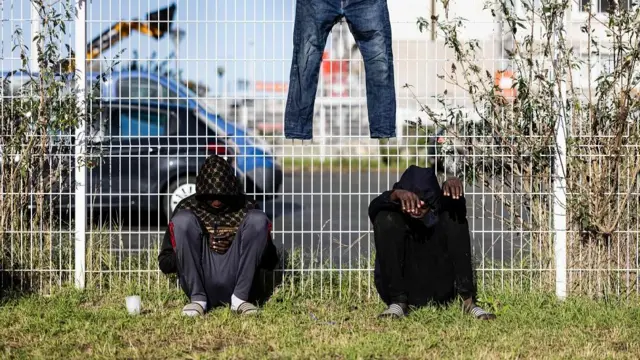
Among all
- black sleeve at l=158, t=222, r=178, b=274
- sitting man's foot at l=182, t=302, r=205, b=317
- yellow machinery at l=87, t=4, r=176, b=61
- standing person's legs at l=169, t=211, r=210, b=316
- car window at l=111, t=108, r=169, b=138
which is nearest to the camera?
sitting man's foot at l=182, t=302, r=205, b=317

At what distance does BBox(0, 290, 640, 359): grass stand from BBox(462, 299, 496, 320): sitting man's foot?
0.27 ft

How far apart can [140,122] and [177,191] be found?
5.39 feet

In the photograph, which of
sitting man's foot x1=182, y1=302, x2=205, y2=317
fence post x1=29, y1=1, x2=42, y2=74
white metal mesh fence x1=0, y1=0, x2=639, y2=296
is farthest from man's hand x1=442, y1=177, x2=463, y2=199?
fence post x1=29, y1=1, x2=42, y2=74

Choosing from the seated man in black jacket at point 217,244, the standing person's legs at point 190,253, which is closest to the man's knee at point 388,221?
the seated man in black jacket at point 217,244

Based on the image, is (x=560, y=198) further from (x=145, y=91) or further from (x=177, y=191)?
(x=177, y=191)

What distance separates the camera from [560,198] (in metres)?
6.95

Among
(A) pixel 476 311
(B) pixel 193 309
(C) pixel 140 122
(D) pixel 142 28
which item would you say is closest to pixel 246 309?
(B) pixel 193 309

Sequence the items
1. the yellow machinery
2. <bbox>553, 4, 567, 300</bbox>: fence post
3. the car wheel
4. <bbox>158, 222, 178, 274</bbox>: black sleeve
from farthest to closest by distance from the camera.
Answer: the car wheel < the yellow machinery < <bbox>553, 4, 567, 300</bbox>: fence post < <bbox>158, 222, 178, 274</bbox>: black sleeve

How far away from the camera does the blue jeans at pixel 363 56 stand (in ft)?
22.1

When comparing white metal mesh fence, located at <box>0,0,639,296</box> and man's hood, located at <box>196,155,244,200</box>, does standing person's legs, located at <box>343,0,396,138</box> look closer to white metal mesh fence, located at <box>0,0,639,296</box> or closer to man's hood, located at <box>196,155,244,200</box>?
white metal mesh fence, located at <box>0,0,639,296</box>

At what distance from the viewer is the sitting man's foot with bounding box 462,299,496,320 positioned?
20.8 ft

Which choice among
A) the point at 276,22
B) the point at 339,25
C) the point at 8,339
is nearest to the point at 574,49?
the point at 339,25

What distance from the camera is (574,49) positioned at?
22.9 ft

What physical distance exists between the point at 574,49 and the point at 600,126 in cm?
55
